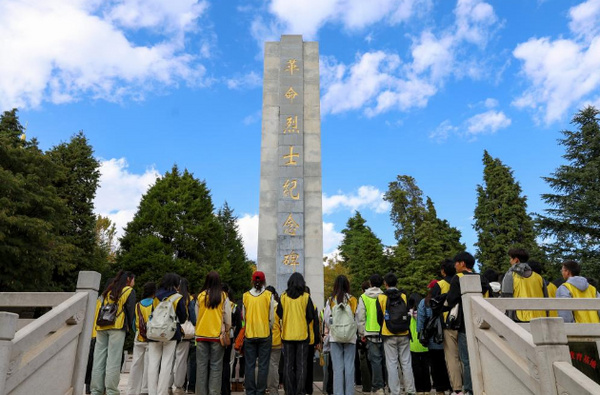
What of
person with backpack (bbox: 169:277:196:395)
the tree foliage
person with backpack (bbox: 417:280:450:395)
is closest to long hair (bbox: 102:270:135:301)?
person with backpack (bbox: 169:277:196:395)

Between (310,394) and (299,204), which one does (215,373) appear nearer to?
(310,394)

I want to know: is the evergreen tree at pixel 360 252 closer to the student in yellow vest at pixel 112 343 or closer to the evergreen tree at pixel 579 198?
the evergreen tree at pixel 579 198

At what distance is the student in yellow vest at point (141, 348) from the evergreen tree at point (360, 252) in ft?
83.4

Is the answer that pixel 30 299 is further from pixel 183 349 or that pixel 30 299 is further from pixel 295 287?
pixel 295 287

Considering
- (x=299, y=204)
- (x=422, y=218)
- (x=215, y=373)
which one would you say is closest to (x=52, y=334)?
(x=215, y=373)

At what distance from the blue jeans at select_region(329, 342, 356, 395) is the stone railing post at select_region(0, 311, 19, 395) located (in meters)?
3.73

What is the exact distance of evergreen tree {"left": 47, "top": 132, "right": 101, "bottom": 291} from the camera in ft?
72.5

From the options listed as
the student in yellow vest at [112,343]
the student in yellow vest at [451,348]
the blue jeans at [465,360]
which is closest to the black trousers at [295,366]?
the student in yellow vest at [451,348]

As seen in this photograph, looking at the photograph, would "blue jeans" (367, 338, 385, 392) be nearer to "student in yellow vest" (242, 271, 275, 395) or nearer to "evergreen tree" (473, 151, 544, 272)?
"student in yellow vest" (242, 271, 275, 395)

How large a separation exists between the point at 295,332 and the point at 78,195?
71.5 feet

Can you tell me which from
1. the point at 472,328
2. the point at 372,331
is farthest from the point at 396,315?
the point at 472,328

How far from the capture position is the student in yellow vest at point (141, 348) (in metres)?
5.73

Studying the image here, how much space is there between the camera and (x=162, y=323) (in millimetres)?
5199

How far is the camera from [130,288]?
5.90 meters
